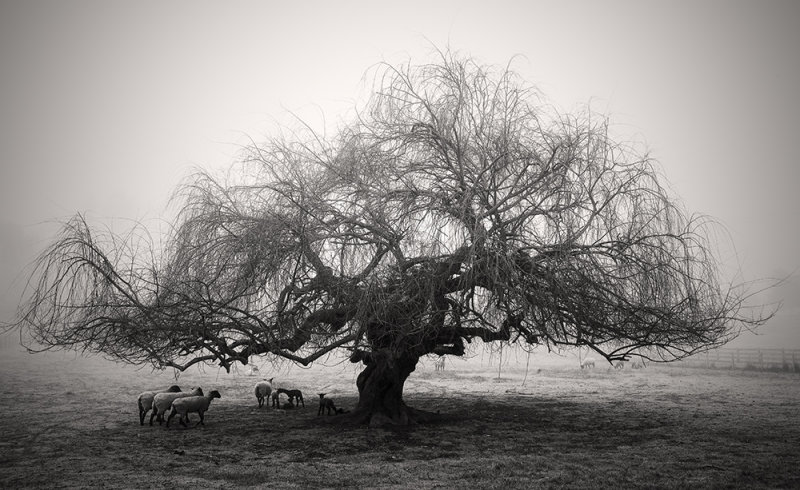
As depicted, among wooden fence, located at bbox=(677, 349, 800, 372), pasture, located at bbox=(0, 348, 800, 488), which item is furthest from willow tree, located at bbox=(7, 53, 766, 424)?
wooden fence, located at bbox=(677, 349, 800, 372)

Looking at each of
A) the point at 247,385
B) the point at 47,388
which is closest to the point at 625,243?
the point at 247,385

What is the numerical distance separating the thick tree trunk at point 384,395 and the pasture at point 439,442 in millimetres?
697

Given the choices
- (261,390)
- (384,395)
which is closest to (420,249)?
(384,395)

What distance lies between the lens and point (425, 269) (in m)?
9.67

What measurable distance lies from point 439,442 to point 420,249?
371 cm

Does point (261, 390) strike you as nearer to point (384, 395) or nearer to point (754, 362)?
point (384, 395)

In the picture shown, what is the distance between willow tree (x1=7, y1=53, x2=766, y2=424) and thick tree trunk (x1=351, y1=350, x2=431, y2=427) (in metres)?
0.78

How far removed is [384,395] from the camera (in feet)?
39.9

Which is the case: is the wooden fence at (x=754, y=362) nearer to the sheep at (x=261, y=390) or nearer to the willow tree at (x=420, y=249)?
the willow tree at (x=420, y=249)

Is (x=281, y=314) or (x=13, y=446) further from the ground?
(x=281, y=314)

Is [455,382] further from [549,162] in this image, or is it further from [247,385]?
[549,162]

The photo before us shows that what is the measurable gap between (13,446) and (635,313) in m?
11.5

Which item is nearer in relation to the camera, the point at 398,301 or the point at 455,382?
the point at 398,301

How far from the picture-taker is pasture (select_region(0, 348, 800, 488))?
24.5 ft
